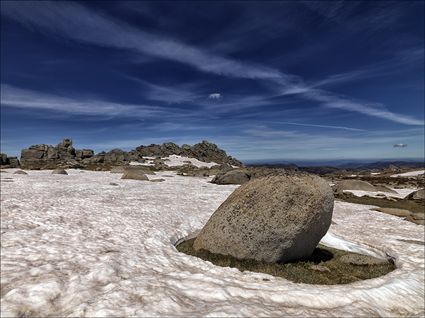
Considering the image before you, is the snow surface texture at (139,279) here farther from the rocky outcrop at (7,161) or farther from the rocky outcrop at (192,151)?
the rocky outcrop at (192,151)

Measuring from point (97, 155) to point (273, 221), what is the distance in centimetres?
14558

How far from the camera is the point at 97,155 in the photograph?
15162 centimetres

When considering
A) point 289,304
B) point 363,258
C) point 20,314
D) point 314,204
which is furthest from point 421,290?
point 20,314

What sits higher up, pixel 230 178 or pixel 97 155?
pixel 97 155

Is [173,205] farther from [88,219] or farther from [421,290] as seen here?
[421,290]

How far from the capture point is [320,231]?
18594mm

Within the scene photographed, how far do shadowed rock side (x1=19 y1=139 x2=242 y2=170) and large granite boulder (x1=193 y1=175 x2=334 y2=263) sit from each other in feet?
279

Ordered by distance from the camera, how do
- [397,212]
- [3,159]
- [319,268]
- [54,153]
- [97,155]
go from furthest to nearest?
[97,155] → [54,153] → [3,159] → [397,212] → [319,268]

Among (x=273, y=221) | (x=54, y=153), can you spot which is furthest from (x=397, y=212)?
(x=54, y=153)

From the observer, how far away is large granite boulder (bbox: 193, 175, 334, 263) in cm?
1717

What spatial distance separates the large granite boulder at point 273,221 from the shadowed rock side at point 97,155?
8502cm

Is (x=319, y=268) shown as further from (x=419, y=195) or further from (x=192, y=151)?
(x=192, y=151)

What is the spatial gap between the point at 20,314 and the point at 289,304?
8.55m

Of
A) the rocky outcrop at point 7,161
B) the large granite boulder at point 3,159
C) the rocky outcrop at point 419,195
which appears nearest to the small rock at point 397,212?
the rocky outcrop at point 419,195
